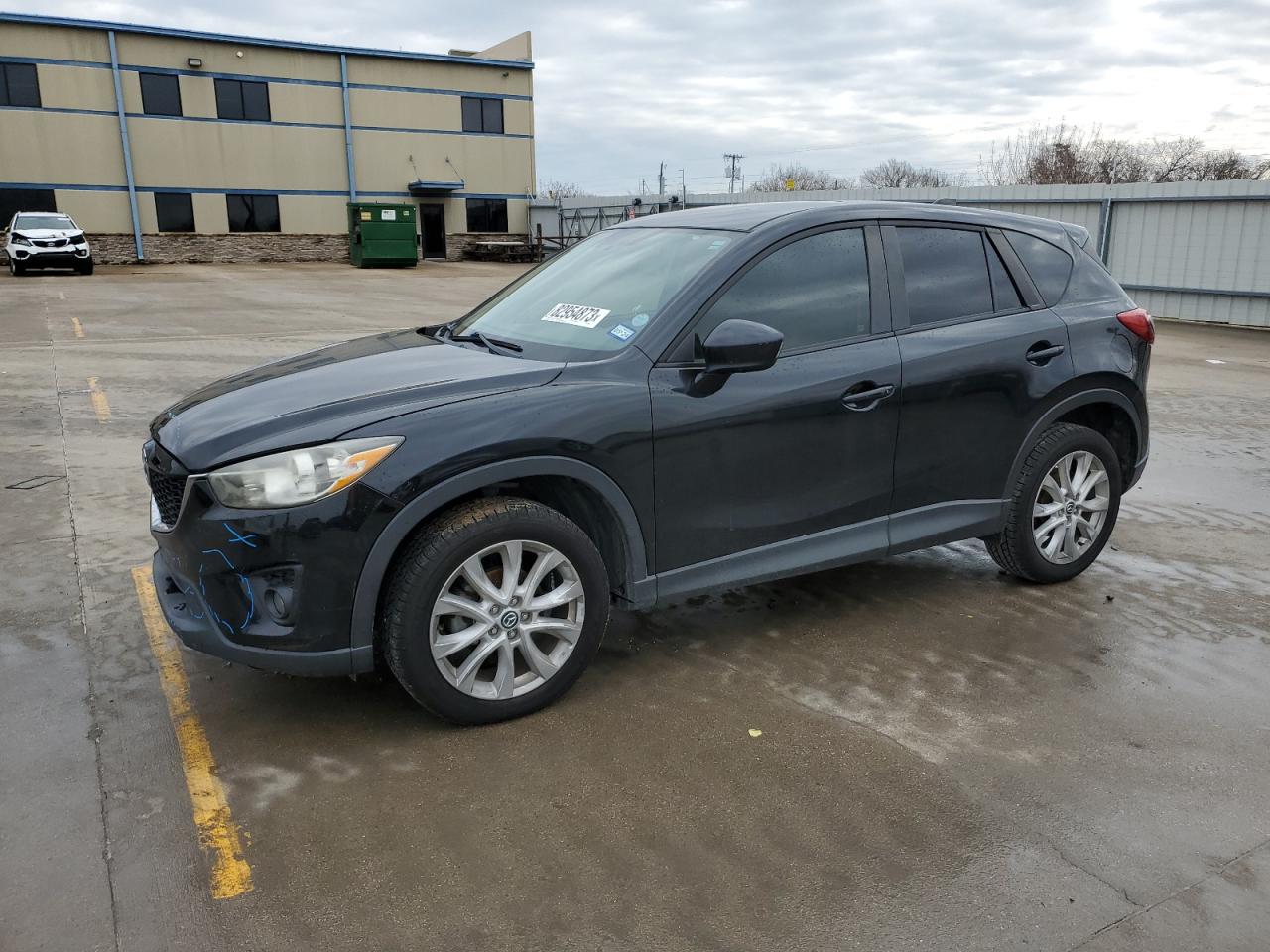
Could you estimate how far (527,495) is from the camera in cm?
Answer: 355

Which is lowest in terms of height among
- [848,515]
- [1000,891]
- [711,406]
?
[1000,891]

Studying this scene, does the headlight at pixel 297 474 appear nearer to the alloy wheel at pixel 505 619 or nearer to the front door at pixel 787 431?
the alloy wheel at pixel 505 619

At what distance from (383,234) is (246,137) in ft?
22.2

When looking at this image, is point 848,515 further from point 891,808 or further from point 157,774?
point 157,774

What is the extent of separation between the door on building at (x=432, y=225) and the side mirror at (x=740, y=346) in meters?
39.2

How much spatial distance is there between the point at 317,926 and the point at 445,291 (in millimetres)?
22738

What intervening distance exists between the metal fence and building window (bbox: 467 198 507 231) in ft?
85.1

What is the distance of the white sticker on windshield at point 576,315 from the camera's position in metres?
3.93

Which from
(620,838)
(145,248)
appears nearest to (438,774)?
(620,838)

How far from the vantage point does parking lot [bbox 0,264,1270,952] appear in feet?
8.34

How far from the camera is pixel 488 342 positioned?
4.07 meters

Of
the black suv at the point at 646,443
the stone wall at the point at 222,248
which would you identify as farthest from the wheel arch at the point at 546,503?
the stone wall at the point at 222,248

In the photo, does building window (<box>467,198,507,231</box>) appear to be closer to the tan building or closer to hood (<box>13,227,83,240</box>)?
the tan building

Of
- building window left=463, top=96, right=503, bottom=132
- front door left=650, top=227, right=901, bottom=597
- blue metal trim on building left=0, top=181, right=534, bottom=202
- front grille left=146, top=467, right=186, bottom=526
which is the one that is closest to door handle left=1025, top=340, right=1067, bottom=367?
front door left=650, top=227, right=901, bottom=597
